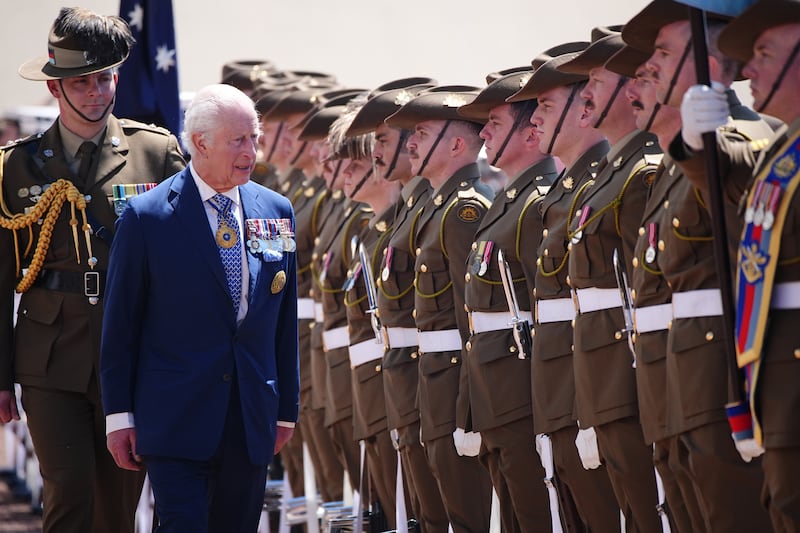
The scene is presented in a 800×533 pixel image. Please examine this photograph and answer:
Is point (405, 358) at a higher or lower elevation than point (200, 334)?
lower

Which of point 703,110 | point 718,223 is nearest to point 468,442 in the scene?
point 718,223

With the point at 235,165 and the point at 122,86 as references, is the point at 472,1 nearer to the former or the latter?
the point at 122,86

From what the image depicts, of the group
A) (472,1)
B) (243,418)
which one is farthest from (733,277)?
(472,1)

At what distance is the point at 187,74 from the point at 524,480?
9.88m

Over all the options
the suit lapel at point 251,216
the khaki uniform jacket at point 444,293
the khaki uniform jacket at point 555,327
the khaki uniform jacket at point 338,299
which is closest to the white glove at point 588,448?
the khaki uniform jacket at point 555,327

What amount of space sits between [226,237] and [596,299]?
147 cm

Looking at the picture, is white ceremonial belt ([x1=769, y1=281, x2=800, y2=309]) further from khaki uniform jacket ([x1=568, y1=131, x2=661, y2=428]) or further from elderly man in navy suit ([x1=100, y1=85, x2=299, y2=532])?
elderly man in navy suit ([x1=100, y1=85, x2=299, y2=532])

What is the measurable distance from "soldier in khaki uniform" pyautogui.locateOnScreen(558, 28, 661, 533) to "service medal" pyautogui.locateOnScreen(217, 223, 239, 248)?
1352 mm

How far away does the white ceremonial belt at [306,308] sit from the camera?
10.1 meters

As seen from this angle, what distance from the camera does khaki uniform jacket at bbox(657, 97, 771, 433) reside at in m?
5.27

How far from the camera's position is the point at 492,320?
6.93 metres

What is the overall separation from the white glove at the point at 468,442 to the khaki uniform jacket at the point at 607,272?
0.92 m

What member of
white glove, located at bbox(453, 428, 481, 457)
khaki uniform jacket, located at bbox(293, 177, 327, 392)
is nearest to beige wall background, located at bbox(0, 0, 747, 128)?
khaki uniform jacket, located at bbox(293, 177, 327, 392)

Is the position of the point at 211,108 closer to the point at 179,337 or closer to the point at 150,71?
the point at 179,337
